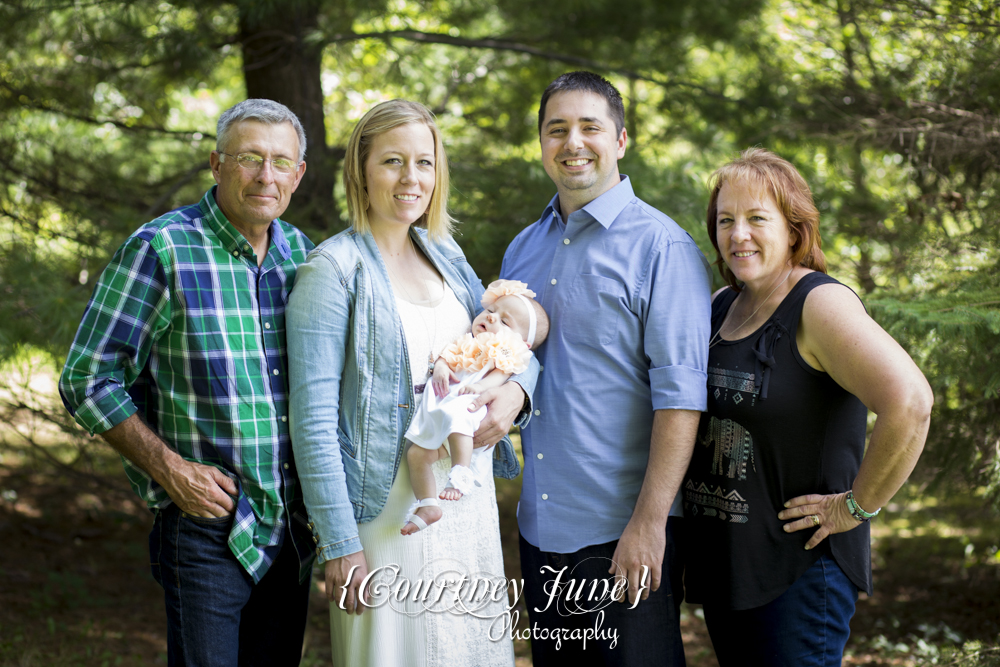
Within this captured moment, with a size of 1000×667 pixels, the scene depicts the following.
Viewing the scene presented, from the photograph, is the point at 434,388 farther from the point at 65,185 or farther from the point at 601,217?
the point at 65,185

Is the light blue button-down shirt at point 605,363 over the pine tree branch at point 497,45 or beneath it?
beneath

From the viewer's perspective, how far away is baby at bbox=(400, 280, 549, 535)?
2.03 meters

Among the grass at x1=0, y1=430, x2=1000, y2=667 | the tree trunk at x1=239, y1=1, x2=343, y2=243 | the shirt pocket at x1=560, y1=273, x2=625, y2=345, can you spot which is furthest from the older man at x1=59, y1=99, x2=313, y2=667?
the grass at x1=0, y1=430, x2=1000, y2=667

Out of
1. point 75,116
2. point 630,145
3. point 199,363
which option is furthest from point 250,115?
point 630,145

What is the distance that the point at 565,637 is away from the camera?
90.9 inches

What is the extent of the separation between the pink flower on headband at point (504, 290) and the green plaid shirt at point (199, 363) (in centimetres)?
62

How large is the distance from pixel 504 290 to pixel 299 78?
8.48ft

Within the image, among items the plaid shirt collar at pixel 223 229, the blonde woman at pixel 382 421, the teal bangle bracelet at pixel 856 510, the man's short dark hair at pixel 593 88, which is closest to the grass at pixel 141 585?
the teal bangle bracelet at pixel 856 510

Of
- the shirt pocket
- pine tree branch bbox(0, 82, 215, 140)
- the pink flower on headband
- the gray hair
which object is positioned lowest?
the shirt pocket

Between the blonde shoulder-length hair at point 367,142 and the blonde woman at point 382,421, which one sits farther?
the blonde shoulder-length hair at point 367,142

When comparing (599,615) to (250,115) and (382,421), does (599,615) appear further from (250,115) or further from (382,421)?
(250,115)

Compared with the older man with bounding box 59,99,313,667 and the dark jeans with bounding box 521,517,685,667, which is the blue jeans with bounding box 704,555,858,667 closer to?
the dark jeans with bounding box 521,517,685,667

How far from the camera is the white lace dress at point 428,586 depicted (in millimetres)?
2031

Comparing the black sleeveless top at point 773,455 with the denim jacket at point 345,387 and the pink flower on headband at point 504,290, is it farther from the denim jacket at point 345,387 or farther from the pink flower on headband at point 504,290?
the denim jacket at point 345,387
